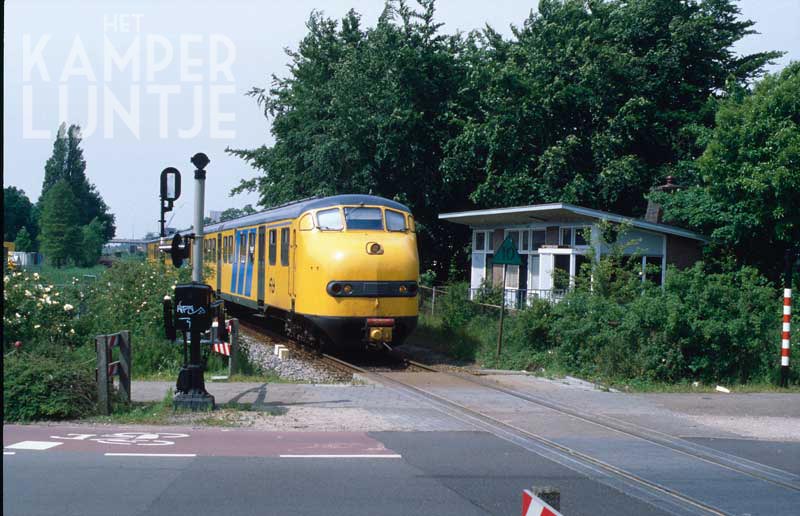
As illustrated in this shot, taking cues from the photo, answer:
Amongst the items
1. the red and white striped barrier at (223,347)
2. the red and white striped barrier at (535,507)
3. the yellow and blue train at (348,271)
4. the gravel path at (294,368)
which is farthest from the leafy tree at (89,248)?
the red and white striped barrier at (535,507)

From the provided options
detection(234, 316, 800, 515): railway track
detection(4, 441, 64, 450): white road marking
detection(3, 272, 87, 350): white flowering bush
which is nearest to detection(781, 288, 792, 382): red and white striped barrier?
detection(234, 316, 800, 515): railway track

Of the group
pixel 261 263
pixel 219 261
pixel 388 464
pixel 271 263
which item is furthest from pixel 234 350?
pixel 219 261

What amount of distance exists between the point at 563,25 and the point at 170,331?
83.6ft

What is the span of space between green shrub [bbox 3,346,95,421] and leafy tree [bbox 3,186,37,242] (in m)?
78.1

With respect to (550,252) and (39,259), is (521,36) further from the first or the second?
(39,259)

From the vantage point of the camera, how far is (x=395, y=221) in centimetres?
1794

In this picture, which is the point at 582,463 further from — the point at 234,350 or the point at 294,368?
the point at 294,368

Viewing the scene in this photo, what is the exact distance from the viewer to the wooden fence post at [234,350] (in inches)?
568

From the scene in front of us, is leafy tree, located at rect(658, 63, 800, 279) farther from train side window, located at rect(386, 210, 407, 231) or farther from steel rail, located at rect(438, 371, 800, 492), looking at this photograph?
steel rail, located at rect(438, 371, 800, 492)

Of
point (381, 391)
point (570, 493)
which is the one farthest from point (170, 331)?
point (570, 493)

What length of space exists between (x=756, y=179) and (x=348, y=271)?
36.0 ft

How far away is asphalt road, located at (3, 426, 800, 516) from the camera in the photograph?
689 centimetres

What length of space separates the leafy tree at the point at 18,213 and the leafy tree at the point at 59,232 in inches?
951

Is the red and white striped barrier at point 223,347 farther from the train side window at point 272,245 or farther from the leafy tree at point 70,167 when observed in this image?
the leafy tree at point 70,167
